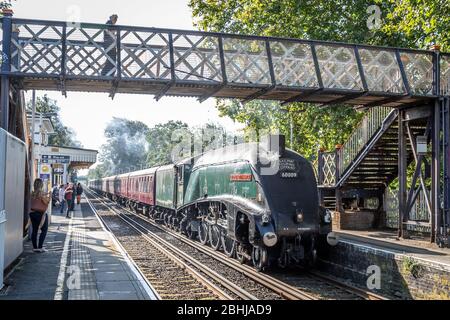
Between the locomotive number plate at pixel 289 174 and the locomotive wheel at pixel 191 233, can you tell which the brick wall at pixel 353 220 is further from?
the locomotive number plate at pixel 289 174

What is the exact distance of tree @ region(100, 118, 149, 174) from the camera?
90.8 metres

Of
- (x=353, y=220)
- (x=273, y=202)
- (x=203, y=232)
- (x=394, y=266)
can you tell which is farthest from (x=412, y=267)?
(x=203, y=232)

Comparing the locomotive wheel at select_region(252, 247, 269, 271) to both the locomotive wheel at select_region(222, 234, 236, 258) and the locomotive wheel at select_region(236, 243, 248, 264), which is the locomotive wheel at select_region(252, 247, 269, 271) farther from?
the locomotive wheel at select_region(222, 234, 236, 258)

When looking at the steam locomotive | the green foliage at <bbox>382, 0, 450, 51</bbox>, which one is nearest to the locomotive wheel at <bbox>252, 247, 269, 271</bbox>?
the steam locomotive

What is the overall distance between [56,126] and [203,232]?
73.8 meters

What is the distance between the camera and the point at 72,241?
15727mm

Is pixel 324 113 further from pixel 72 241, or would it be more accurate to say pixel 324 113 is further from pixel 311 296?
pixel 311 296

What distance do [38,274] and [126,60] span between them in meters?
5.12

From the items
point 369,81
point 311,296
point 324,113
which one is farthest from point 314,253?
point 324,113

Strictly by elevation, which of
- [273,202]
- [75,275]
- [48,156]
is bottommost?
[75,275]

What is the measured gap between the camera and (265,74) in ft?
40.8

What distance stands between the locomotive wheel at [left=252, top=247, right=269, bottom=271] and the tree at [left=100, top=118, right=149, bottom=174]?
74.6 metres

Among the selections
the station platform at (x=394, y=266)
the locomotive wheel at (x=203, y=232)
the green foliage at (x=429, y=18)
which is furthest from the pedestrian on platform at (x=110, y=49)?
the green foliage at (x=429, y=18)

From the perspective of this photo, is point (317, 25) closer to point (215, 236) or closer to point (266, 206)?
point (215, 236)
